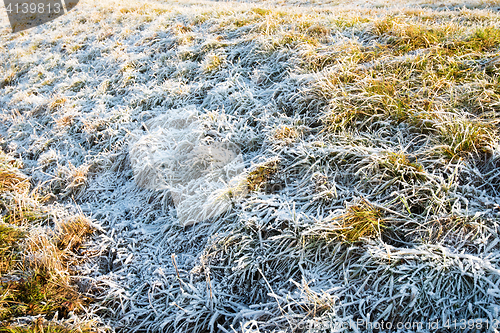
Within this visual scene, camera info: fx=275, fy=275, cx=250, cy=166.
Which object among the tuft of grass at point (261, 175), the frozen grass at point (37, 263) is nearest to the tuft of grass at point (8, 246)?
the frozen grass at point (37, 263)

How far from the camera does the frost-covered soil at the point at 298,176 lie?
2184 mm

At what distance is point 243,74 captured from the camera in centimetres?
491

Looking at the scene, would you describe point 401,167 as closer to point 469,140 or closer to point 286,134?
point 469,140

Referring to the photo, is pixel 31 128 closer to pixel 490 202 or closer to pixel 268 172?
pixel 268 172

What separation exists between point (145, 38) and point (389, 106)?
6.24m

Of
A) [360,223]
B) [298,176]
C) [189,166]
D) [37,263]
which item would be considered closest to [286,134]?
[298,176]

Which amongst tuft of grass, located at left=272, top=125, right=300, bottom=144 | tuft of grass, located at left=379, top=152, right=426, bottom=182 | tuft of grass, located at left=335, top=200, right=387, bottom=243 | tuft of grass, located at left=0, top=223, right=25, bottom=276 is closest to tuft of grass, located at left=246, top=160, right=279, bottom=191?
tuft of grass, located at left=272, top=125, right=300, bottom=144

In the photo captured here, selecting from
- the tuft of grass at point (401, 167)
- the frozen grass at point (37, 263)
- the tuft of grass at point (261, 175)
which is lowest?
the frozen grass at point (37, 263)

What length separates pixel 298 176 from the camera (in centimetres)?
317

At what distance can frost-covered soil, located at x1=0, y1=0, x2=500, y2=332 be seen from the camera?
2.18 meters

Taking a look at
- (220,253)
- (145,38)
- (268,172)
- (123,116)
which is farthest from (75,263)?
(145,38)

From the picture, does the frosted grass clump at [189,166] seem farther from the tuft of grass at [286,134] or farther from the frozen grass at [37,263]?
the frozen grass at [37,263]

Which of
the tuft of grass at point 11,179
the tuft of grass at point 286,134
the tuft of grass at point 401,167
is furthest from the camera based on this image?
the tuft of grass at point 11,179

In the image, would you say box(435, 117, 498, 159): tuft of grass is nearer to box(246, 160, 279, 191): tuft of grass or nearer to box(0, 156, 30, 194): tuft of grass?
box(246, 160, 279, 191): tuft of grass
